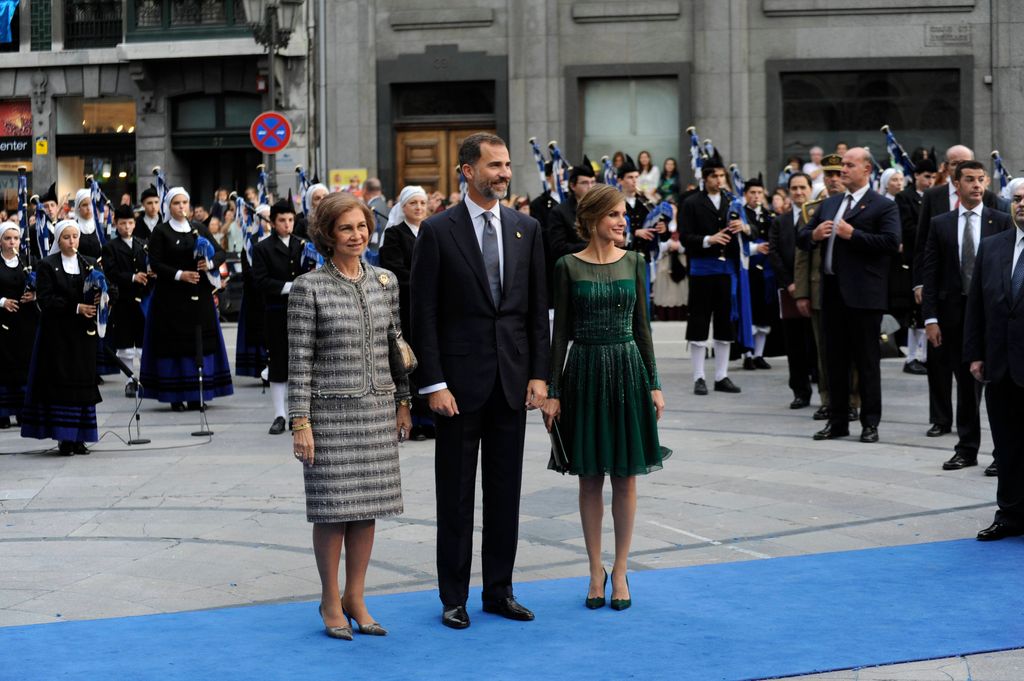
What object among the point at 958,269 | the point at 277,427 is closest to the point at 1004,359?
the point at 958,269

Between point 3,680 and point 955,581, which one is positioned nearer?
point 3,680

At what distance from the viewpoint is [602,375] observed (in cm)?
749

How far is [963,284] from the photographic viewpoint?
11492 mm

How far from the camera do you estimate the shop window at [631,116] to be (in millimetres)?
29312

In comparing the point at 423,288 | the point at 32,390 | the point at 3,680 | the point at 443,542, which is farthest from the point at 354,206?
the point at 32,390

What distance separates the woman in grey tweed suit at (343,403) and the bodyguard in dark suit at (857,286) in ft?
19.8

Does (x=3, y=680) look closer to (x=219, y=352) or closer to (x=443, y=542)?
(x=443, y=542)

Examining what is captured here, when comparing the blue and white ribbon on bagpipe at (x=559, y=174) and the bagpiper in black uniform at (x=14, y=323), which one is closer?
the bagpiper in black uniform at (x=14, y=323)

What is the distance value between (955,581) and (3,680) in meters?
4.35

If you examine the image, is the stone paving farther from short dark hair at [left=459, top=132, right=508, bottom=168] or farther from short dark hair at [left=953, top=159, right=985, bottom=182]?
short dark hair at [left=459, top=132, right=508, bottom=168]

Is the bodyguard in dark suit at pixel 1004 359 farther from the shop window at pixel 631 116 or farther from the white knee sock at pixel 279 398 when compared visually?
the shop window at pixel 631 116

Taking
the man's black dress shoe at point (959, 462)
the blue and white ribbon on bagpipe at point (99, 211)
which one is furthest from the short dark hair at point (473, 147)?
the blue and white ribbon on bagpipe at point (99, 211)

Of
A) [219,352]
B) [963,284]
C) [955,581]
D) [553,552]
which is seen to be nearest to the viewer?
[955,581]

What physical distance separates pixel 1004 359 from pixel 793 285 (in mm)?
5513
